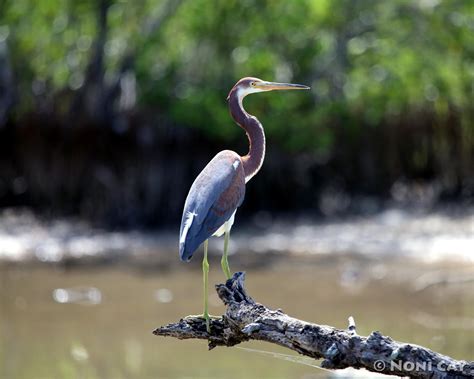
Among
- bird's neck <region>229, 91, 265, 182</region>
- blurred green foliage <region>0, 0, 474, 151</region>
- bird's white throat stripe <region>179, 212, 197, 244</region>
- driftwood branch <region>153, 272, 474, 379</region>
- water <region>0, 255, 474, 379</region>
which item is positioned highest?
blurred green foliage <region>0, 0, 474, 151</region>

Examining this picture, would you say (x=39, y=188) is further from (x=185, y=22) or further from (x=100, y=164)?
(x=185, y=22)

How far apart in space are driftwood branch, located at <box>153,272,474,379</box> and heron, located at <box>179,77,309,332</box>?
0.60 feet

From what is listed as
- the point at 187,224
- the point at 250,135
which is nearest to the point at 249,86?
the point at 250,135

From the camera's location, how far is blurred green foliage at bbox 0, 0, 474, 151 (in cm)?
1528

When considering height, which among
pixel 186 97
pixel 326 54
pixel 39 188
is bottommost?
pixel 39 188

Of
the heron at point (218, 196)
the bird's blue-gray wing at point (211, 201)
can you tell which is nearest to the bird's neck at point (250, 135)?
the heron at point (218, 196)

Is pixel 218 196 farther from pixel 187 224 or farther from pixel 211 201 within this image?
pixel 187 224

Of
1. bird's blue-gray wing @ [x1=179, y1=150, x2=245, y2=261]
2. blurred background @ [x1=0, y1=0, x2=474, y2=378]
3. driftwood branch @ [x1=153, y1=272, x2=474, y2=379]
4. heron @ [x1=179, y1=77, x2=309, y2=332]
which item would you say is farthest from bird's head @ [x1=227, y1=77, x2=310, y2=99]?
blurred background @ [x1=0, y1=0, x2=474, y2=378]

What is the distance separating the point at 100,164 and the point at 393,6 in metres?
5.86

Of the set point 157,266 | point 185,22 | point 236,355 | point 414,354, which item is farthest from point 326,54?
point 414,354

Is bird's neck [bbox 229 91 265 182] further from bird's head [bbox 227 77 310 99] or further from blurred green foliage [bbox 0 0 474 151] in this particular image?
blurred green foliage [bbox 0 0 474 151]

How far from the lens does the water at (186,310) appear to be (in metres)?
9.16

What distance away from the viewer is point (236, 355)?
961cm

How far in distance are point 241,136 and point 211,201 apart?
30.8ft
